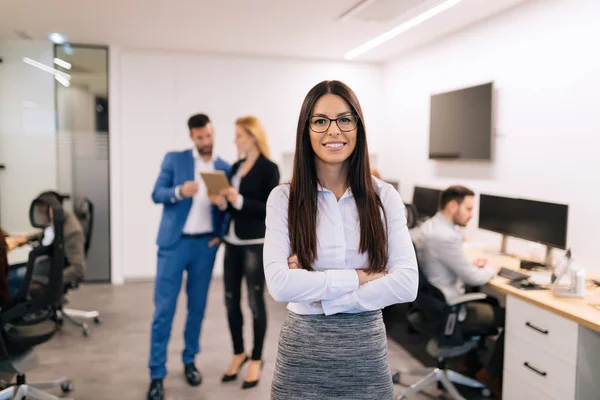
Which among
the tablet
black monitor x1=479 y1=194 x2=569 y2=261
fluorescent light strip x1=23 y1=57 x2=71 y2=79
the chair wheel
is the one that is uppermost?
fluorescent light strip x1=23 y1=57 x2=71 y2=79

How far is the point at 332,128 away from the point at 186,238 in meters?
1.84

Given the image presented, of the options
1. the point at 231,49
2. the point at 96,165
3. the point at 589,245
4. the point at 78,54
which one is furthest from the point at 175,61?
the point at 589,245

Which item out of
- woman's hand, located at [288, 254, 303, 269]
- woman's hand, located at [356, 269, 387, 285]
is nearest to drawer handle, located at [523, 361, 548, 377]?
woman's hand, located at [356, 269, 387, 285]

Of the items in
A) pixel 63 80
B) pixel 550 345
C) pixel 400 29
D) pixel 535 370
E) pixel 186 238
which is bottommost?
pixel 535 370

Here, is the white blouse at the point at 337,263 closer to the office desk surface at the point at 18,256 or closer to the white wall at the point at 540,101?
the white wall at the point at 540,101

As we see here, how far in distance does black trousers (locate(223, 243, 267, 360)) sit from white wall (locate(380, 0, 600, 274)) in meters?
2.10

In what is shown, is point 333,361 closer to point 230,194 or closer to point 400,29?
point 230,194

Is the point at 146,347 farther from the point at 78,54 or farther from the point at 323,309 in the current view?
the point at 78,54

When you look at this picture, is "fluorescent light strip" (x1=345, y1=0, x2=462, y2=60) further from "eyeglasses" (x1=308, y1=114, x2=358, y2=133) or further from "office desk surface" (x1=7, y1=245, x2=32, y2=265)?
"office desk surface" (x1=7, y1=245, x2=32, y2=265)

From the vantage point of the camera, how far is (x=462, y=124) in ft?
15.3

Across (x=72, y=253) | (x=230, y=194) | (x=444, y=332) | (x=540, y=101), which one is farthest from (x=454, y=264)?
(x=72, y=253)

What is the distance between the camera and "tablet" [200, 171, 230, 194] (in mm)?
2863

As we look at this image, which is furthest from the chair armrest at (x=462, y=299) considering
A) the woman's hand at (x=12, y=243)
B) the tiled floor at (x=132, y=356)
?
the woman's hand at (x=12, y=243)

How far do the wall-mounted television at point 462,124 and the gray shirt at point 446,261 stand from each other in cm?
155
